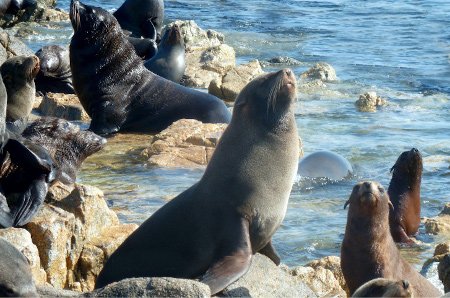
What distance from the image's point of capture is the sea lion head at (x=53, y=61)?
13.9 metres

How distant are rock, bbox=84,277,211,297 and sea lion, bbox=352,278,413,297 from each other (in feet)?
2.80

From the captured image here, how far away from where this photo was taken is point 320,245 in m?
8.45

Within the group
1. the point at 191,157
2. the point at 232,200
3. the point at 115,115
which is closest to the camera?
the point at 232,200

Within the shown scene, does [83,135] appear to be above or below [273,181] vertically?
below

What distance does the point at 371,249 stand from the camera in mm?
7297

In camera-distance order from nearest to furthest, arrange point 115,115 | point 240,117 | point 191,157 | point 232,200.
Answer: point 232,200 → point 240,117 → point 191,157 → point 115,115

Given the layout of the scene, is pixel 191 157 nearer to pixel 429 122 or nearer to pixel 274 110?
pixel 274 110

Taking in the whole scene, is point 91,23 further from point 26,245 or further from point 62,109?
point 26,245

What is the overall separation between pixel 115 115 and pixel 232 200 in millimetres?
6010

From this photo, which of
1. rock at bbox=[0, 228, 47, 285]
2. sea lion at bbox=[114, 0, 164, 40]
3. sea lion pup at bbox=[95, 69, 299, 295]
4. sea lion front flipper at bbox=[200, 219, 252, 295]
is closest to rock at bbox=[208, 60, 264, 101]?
sea lion at bbox=[114, 0, 164, 40]

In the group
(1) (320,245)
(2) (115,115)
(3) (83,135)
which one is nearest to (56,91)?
(2) (115,115)

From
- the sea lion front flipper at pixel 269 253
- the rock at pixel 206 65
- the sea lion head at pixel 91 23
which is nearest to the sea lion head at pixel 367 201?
the sea lion front flipper at pixel 269 253

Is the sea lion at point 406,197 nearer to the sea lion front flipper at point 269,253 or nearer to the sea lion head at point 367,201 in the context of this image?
the sea lion head at point 367,201

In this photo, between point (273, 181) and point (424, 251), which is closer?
point (273, 181)
